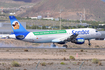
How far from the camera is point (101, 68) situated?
2438 cm

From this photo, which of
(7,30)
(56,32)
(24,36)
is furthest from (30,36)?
(7,30)

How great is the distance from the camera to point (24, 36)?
4900 centimetres

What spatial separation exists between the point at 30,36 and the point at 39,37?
2118 mm

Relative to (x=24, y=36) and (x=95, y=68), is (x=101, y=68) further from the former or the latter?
(x=24, y=36)

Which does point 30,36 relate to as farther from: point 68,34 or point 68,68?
point 68,68

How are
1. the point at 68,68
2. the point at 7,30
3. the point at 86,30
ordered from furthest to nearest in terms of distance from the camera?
the point at 7,30, the point at 86,30, the point at 68,68

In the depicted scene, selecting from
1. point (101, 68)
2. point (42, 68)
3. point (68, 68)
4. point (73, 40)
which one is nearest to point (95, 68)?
point (101, 68)

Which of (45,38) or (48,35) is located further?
(48,35)

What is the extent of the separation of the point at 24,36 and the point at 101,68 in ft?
90.4

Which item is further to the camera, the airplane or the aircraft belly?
the aircraft belly

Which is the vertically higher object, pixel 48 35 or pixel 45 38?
pixel 48 35

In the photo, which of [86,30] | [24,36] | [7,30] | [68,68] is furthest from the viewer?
[7,30]

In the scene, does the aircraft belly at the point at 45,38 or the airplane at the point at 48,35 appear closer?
the airplane at the point at 48,35

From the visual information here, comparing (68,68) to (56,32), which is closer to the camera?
(68,68)
